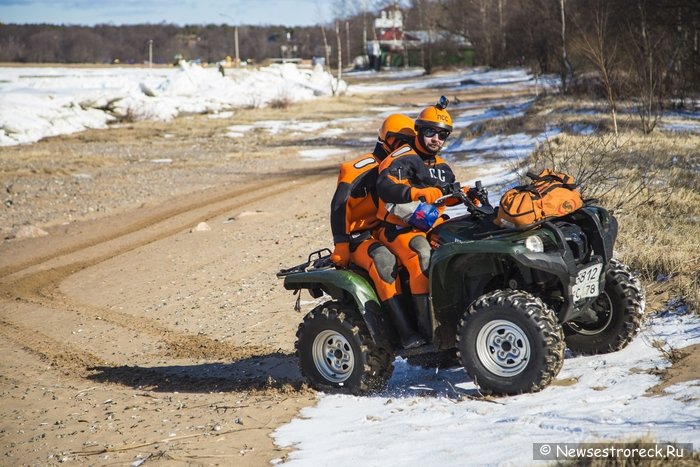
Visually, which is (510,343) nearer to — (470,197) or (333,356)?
(470,197)

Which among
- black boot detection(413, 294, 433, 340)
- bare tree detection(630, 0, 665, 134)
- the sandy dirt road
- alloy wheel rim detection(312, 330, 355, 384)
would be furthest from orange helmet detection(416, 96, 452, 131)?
bare tree detection(630, 0, 665, 134)

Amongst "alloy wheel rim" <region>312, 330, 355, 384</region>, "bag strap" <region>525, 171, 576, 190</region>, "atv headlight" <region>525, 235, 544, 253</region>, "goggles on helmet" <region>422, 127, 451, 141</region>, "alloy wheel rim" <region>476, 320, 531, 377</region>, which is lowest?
"alloy wheel rim" <region>312, 330, 355, 384</region>

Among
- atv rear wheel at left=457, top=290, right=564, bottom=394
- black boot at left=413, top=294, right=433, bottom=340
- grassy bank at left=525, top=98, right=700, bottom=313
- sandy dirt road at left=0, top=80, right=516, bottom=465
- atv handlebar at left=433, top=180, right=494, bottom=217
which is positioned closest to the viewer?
atv rear wheel at left=457, top=290, right=564, bottom=394

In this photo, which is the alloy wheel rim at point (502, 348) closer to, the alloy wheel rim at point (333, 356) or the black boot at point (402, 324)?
the black boot at point (402, 324)

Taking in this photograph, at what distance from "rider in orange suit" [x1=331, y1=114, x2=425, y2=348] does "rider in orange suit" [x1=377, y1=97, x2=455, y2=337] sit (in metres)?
0.12

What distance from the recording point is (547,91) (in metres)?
35.1

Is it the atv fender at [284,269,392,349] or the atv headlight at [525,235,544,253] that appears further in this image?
the atv fender at [284,269,392,349]

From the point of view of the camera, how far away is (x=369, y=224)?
24.2 feet

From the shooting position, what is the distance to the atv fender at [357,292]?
7.00 metres

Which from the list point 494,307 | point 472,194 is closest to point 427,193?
point 472,194

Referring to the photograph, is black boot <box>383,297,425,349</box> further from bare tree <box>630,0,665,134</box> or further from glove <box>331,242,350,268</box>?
bare tree <box>630,0,665,134</box>

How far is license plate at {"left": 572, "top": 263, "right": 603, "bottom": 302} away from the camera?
628 centimetres

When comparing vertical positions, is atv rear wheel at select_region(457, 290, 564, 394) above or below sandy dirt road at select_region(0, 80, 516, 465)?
above

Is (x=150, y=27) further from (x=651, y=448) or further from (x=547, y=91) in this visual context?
(x=651, y=448)
